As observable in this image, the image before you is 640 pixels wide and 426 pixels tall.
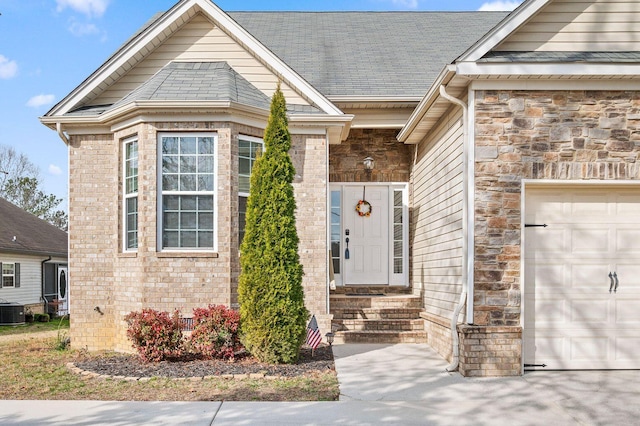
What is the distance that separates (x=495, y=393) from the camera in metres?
6.08

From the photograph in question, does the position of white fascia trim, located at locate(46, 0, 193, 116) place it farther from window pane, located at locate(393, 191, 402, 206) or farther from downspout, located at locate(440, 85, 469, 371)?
window pane, located at locate(393, 191, 402, 206)

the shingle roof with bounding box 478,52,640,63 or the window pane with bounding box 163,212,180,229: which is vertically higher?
the shingle roof with bounding box 478,52,640,63

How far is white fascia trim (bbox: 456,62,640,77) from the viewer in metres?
6.84

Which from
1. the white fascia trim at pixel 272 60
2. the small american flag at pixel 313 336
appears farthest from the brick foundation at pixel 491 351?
the white fascia trim at pixel 272 60

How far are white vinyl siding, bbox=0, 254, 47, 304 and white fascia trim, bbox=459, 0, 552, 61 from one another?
1867 centimetres

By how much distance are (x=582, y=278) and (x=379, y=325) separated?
145 inches

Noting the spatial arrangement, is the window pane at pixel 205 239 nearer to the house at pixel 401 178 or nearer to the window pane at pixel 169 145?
the house at pixel 401 178

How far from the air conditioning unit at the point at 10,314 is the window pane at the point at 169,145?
1167cm

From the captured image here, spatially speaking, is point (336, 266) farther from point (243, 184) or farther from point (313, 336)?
point (313, 336)

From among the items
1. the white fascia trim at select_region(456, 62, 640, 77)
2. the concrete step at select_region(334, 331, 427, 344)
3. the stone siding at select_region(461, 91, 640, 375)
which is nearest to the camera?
the white fascia trim at select_region(456, 62, 640, 77)

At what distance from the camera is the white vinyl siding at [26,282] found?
19.9m

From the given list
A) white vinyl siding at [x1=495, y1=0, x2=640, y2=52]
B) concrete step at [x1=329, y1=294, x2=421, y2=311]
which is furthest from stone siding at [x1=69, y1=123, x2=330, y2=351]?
white vinyl siding at [x1=495, y1=0, x2=640, y2=52]

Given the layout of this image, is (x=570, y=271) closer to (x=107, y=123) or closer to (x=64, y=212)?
(x=107, y=123)

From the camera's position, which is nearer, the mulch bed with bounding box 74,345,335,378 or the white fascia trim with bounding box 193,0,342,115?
the mulch bed with bounding box 74,345,335,378
